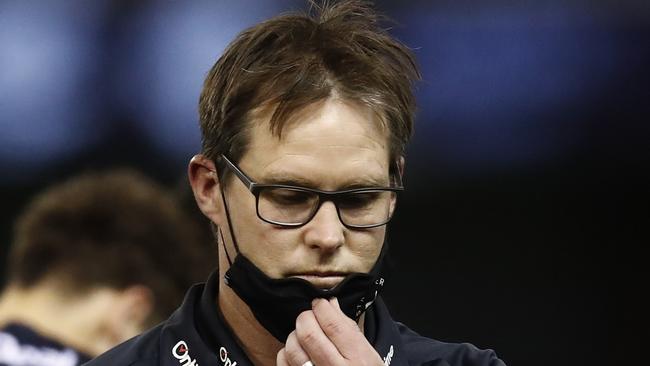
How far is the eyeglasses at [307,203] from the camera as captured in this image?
2.46 meters

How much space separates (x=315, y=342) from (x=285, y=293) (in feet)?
0.41

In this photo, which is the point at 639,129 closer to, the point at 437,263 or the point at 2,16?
the point at 437,263

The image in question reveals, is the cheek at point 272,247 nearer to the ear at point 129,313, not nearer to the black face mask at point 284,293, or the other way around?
the black face mask at point 284,293

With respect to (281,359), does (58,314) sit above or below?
Result: below

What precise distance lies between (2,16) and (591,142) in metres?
2.46

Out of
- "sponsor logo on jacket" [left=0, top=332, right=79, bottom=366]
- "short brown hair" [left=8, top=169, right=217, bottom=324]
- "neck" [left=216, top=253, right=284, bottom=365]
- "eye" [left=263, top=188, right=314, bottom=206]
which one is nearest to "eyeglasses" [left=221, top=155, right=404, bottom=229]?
"eye" [left=263, top=188, right=314, bottom=206]

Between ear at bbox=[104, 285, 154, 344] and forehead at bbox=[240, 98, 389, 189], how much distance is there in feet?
7.49

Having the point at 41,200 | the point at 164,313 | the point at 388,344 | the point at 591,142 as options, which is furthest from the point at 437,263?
the point at 388,344

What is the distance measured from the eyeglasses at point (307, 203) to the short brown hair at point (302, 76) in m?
0.11

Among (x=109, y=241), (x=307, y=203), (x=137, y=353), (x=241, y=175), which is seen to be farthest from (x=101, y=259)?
(x=307, y=203)

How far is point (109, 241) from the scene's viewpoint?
4.98 metres

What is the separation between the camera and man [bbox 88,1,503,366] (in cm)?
246

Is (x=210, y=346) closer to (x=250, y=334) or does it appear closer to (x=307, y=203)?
(x=250, y=334)

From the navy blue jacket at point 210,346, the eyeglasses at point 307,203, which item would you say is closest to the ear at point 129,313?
the navy blue jacket at point 210,346
